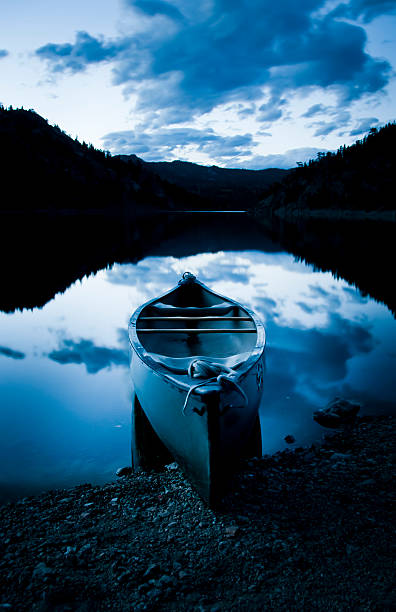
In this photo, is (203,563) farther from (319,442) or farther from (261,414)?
(261,414)

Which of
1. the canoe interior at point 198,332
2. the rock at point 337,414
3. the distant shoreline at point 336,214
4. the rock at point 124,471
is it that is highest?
the distant shoreline at point 336,214

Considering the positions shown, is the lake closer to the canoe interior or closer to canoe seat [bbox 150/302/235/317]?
the canoe interior

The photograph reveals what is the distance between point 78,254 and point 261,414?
2771cm

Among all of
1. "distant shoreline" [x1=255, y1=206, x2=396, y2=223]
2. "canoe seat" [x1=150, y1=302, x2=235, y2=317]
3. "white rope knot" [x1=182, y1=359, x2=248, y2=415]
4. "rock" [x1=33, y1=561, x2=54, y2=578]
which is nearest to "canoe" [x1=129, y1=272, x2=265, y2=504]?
"white rope knot" [x1=182, y1=359, x2=248, y2=415]

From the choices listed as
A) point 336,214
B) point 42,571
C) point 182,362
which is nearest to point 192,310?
point 182,362

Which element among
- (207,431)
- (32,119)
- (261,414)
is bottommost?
(261,414)

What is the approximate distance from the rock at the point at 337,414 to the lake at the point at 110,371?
7.7 inches

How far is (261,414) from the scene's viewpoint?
7.23 metres

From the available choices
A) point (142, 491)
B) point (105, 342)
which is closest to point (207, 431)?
point (142, 491)

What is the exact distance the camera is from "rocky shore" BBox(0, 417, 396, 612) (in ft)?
10.9

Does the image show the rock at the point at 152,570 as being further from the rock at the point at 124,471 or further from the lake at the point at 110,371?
the lake at the point at 110,371

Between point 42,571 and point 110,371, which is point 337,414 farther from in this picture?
point 110,371

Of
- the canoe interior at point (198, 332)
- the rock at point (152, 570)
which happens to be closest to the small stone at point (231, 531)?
the rock at point (152, 570)

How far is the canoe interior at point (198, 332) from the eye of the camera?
292 inches
